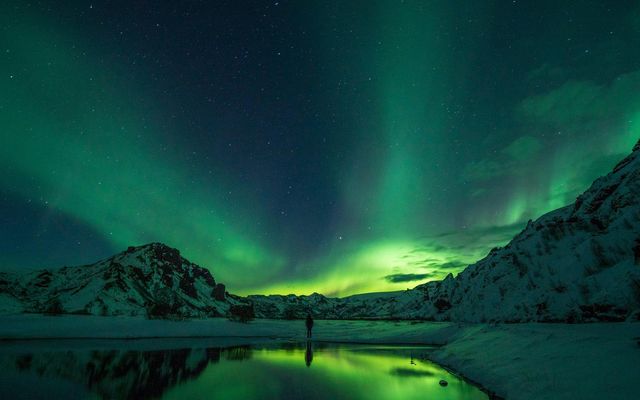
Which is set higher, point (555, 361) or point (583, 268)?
point (583, 268)

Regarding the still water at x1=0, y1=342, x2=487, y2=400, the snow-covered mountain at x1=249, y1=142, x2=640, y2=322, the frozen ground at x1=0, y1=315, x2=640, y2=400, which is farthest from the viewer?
the snow-covered mountain at x1=249, y1=142, x2=640, y2=322

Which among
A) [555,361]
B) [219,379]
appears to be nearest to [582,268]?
[555,361]

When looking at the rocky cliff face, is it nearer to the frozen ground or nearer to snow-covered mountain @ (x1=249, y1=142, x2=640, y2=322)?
snow-covered mountain @ (x1=249, y1=142, x2=640, y2=322)

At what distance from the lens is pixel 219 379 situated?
1233cm

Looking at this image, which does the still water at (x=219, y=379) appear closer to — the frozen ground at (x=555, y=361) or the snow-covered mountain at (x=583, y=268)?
the frozen ground at (x=555, y=361)

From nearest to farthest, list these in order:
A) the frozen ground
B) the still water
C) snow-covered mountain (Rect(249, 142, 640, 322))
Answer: the frozen ground → the still water → snow-covered mountain (Rect(249, 142, 640, 322))

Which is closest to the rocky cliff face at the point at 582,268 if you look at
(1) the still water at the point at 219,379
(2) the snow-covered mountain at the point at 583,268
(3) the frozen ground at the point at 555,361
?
(2) the snow-covered mountain at the point at 583,268

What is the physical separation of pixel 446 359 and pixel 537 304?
1898 cm

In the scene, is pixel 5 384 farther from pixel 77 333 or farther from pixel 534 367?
pixel 77 333

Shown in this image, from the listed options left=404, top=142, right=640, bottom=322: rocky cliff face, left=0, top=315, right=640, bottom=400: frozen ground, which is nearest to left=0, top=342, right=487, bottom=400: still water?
left=0, top=315, right=640, bottom=400: frozen ground

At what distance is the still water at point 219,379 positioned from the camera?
33.1 feet

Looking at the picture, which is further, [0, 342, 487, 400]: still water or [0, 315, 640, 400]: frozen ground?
[0, 342, 487, 400]: still water

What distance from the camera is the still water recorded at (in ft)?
33.1

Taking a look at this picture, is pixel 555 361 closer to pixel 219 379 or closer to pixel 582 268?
pixel 219 379
